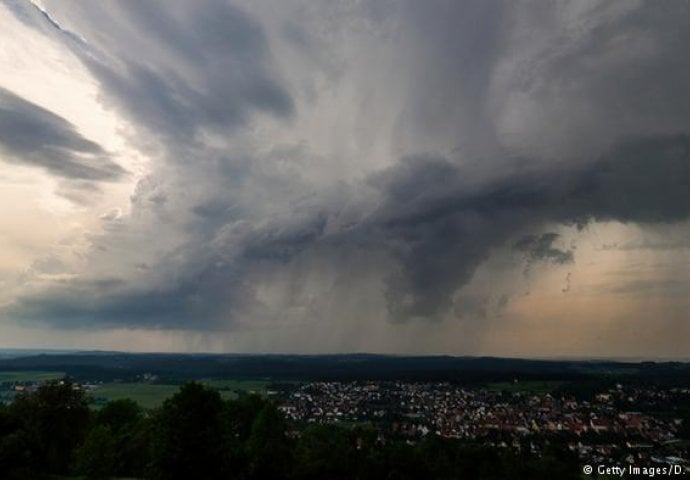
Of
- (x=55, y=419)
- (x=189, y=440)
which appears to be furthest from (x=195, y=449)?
(x=55, y=419)

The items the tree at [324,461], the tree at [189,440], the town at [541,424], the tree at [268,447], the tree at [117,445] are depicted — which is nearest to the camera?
the tree at [189,440]

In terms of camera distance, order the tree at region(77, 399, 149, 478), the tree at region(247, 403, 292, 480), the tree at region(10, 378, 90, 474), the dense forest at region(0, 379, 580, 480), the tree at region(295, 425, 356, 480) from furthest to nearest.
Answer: the tree at region(247, 403, 292, 480) → the tree at region(10, 378, 90, 474) → the tree at region(295, 425, 356, 480) → the tree at region(77, 399, 149, 478) → the dense forest at region(0, 379, 580, 480)

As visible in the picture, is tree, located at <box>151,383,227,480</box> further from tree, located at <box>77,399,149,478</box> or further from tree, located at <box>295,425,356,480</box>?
tree, located at <box>295,425,356,480</box>

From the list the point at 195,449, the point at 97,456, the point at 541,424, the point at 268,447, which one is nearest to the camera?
the point at 195,449

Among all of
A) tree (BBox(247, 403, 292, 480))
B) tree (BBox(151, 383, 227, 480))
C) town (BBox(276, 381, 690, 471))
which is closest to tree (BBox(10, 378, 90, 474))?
tree (BBox(151, 383, 227, 480))

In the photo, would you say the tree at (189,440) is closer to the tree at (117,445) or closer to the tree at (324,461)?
the tree at (117,445)

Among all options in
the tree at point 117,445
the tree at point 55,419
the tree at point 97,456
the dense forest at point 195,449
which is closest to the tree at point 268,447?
the dense forest at point 195,449

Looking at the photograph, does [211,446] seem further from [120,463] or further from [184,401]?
[120,463]

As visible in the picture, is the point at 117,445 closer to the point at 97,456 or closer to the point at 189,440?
the point at 97,456
